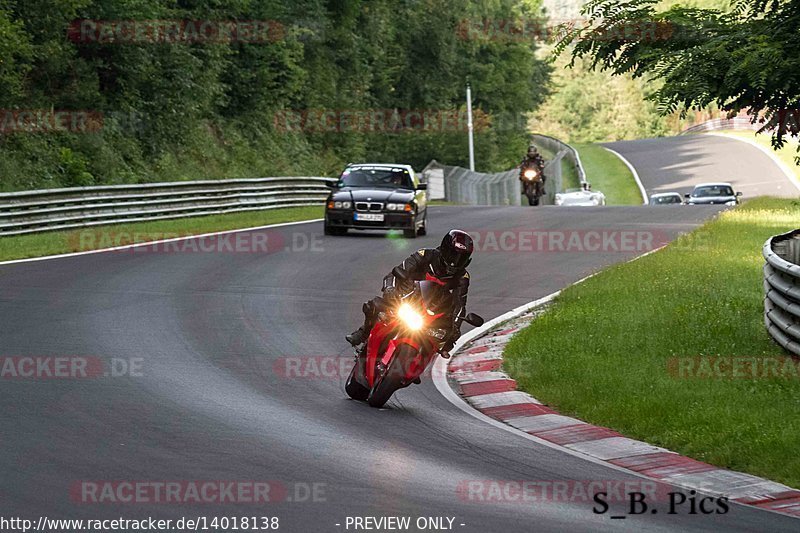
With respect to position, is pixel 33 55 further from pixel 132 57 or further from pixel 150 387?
pixel 150 387

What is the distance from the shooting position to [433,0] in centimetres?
6875

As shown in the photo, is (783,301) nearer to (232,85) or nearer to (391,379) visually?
(391,379)

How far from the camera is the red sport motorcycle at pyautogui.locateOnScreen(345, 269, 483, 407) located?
1006 cm

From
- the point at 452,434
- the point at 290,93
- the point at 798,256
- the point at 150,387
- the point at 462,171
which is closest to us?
the point at 452,434

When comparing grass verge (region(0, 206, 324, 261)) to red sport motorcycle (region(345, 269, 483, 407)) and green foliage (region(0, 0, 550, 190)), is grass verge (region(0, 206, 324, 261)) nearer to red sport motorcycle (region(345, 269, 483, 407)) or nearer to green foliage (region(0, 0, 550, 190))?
green foliage (region(0, 0, 550, 190))

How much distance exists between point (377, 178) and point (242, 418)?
1853cm

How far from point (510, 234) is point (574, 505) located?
20.5 metres

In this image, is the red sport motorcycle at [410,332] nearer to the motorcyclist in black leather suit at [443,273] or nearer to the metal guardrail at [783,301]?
the motorcyclist in black leather suit at [443,273]

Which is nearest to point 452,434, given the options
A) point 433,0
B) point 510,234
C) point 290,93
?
point 510,234

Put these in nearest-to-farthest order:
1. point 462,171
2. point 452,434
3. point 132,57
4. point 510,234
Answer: point 452,434 < point 510,234 < point 132,57 < point 462,171

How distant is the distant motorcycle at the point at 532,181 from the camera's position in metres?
44.7

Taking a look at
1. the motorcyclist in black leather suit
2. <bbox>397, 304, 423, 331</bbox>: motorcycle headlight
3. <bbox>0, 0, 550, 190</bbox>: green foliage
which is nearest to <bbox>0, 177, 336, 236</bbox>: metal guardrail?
<bbox>0, 0, 550, 190</bbox>: green foliage

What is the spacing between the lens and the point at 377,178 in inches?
1094

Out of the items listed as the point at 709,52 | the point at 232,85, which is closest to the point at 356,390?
the point at 709,52
